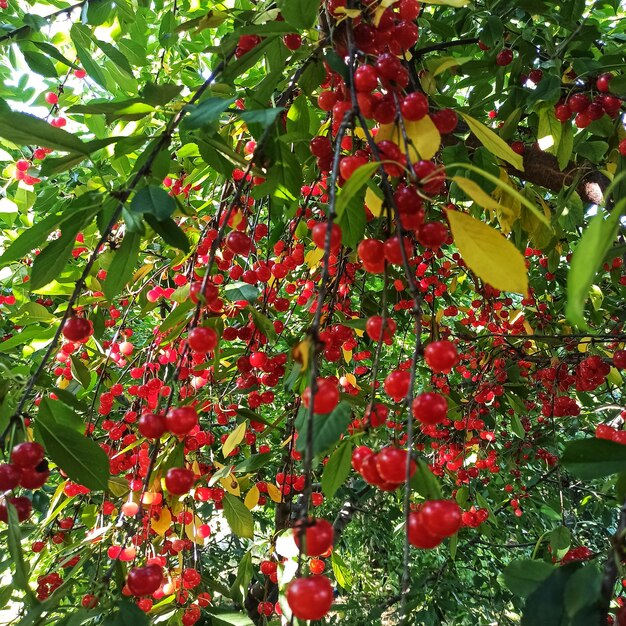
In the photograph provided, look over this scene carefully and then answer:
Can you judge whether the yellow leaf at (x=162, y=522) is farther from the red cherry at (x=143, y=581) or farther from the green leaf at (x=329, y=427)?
the green leaf at (x=329, y=427)

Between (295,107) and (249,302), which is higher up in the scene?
(295,107)

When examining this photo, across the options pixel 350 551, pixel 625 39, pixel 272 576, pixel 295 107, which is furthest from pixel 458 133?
pixel 350 551

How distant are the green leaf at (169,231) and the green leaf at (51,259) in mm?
151

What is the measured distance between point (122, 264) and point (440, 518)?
68cm

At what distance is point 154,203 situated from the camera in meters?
0.72

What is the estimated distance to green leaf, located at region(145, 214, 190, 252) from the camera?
79cm

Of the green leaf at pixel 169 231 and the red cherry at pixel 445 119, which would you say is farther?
the red cherry at pixel 445 119

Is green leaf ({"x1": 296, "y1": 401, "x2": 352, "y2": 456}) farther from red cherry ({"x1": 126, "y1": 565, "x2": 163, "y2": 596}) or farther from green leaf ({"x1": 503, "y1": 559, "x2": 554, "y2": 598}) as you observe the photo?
red cherry ({"x1": 126, "y1": 565, "x2": 163, "y2": 596})

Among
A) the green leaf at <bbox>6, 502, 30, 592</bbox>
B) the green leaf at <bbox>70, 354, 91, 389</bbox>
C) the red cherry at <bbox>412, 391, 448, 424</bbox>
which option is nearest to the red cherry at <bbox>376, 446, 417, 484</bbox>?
the red cherry at <bbox>412, 391, 448, 424</bbox>

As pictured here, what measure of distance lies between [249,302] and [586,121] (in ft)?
3.27

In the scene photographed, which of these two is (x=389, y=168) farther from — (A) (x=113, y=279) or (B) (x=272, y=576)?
(B) (x=272, y=576)

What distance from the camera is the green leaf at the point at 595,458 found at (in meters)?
0.66

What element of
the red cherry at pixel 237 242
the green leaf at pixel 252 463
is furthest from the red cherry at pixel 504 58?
the green leaf at pixel 252 463

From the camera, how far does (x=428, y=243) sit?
73 cm
